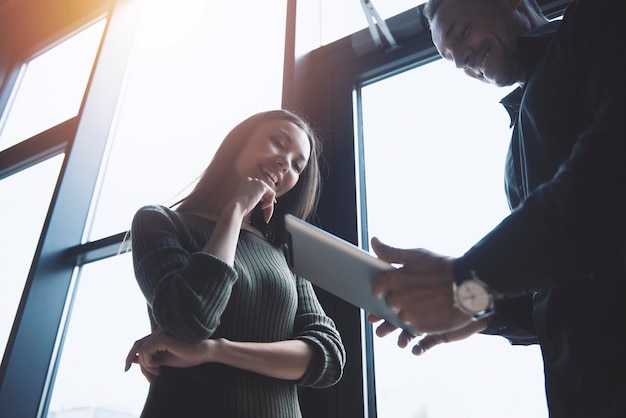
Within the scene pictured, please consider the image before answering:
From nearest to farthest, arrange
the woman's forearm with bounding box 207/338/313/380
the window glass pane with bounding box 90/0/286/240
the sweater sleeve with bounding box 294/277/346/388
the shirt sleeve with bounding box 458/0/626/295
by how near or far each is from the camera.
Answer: the shirt sleeve with bounding box 458/0/626/295 → the woman's forearm with bounding box 207/338/313/380 → the sweater sleeve with bounding box 294/277/346/388 → the window glass pane with bounding box 90/0/286/240

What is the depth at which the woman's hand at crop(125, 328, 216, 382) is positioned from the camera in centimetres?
85

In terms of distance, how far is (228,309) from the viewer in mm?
958

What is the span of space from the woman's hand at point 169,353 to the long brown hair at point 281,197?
1.27 feet

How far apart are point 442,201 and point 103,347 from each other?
1.36m

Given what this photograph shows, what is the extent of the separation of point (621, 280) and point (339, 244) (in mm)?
375

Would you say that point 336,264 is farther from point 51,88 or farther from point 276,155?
point 51,88

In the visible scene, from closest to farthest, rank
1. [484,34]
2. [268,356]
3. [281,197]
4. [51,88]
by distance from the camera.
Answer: [268,356] < [484,34] < [281,197] < [51,88]

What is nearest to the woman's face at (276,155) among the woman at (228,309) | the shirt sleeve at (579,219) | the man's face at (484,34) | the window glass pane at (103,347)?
the woman at (228,309)

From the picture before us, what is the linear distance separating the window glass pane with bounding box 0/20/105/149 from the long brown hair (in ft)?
6.16

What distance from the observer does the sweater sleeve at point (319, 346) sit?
3.21ft

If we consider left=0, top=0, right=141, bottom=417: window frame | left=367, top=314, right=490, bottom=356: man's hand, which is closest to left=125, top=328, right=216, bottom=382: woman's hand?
left=367, top=314, right=490, bottom=356: man's hand

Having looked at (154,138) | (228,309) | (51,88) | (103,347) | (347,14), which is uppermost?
(51,88)

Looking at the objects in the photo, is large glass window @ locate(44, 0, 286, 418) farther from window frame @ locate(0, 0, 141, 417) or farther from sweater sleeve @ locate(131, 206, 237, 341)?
sweater sleeve @ locate(131, 206, 237, 341)

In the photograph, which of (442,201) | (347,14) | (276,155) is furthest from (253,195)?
(347,14)
